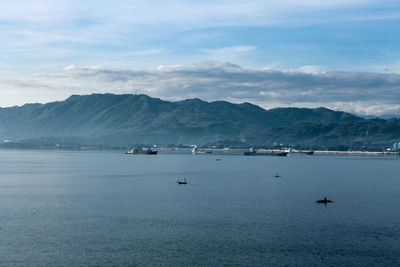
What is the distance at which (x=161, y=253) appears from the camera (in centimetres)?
6844

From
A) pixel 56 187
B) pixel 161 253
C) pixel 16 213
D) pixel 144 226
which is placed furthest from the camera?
pixel 56 187

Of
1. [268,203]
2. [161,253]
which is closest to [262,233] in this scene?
[161,253]

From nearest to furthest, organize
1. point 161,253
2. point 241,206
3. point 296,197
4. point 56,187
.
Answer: point 161,253, point 241,206, point 296,197, point 56,187

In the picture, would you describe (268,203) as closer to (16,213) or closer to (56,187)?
(16,213)

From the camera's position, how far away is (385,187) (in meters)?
162

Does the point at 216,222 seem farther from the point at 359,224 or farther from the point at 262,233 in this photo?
the point at 359,224

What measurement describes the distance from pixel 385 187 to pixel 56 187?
106m

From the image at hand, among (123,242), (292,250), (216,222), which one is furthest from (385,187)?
(123,242)

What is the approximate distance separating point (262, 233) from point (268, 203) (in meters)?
36.6

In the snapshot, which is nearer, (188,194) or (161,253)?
(161,253)

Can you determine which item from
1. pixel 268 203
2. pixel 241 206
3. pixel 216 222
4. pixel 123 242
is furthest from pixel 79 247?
pixel 268 203

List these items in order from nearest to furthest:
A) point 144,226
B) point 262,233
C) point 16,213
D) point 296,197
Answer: point 262,233, point 144,226, point 16,213, point 296,197

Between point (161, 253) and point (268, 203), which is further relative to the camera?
point (268, 203)

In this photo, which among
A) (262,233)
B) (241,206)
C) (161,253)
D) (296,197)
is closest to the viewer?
(161,253)
